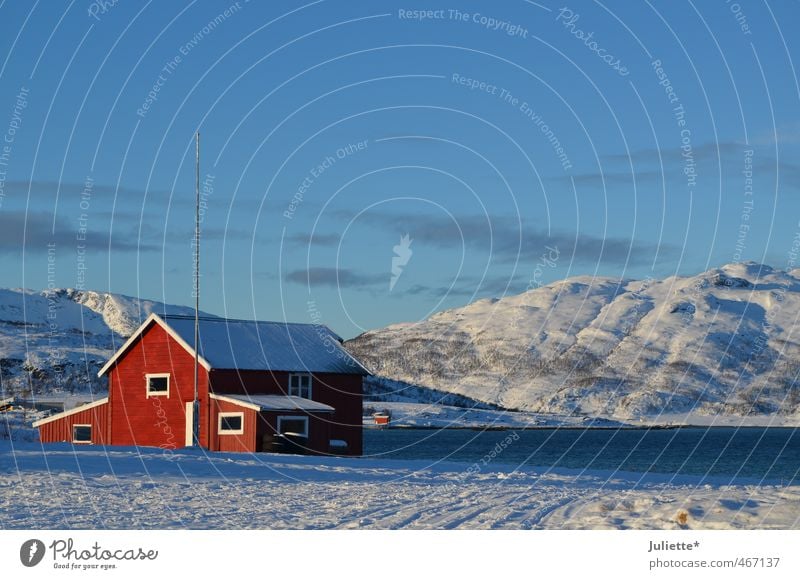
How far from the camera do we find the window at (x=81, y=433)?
6150 centimetres

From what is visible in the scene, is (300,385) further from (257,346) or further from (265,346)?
(257,346)

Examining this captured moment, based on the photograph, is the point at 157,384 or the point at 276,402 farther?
the point at 157,384

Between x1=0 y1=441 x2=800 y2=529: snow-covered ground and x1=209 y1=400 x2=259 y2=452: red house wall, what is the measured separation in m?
11.6

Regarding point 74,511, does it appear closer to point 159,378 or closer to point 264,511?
point 264,511

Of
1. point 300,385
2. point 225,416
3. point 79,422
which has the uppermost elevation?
point 300,385

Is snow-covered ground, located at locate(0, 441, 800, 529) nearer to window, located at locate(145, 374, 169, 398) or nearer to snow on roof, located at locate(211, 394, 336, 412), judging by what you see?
snow on roof, located at locate(211, 394, 336, 412)

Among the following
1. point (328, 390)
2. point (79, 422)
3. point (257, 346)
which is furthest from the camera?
point (79, 422)

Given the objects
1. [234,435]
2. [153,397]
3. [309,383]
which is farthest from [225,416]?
[309,383]

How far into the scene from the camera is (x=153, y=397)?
5722 cm

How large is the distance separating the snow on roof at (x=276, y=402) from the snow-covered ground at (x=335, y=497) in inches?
467

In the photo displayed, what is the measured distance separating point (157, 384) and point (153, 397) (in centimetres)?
64

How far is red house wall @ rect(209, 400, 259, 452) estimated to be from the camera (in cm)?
5294

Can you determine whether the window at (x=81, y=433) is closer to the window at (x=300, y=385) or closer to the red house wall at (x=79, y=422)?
the red house wall at (x=79, y=422)

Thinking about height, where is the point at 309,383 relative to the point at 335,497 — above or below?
above
